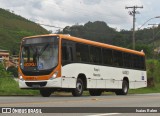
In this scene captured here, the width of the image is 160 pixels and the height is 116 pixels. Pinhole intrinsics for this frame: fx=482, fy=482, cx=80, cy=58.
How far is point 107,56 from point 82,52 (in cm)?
377

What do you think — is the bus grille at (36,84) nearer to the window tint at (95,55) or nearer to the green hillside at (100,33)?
the window tint at (95,55)

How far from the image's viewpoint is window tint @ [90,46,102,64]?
26.8 metres

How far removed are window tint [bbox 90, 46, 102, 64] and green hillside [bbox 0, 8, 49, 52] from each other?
104659 mm

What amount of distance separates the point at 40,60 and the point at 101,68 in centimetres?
546

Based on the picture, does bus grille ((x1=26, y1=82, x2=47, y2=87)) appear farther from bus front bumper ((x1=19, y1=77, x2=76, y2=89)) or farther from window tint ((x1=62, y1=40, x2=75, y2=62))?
window tint ((x1=62, y1=40, x2=75, y2=62))

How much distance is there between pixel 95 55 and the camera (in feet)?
89.6

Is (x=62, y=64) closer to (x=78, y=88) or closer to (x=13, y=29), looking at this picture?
(x=78, y=88)

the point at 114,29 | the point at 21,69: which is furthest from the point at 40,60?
the point at 114,29

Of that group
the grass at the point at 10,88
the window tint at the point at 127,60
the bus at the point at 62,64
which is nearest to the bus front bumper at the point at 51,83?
the bus at the point at 62,64

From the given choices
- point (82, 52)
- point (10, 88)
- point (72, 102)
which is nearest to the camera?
point (72, 102)

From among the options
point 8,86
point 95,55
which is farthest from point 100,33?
Result: point 95,55

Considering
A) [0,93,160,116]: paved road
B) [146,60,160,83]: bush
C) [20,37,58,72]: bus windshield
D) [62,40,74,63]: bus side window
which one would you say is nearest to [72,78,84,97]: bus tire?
[62,40,74,63]: bus side window

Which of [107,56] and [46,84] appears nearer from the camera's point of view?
[46,84]

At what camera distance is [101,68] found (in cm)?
2806
